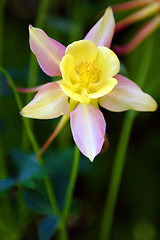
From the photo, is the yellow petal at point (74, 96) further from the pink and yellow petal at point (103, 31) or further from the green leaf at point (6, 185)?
the green leaf at point (6, 185)

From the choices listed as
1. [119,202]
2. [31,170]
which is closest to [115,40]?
[119,202]

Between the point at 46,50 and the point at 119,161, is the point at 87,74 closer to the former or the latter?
the point at 46,50

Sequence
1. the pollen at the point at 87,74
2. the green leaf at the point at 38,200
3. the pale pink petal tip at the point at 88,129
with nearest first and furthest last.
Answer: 1. the pale pink petal tip at the point at 88,129
2. the pollen at the point at 87,74
3. the green leaf at the point at 38,200

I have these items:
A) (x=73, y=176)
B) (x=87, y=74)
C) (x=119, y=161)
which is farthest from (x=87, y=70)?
(x=119, y=161)

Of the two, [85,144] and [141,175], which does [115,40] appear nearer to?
[141,175]

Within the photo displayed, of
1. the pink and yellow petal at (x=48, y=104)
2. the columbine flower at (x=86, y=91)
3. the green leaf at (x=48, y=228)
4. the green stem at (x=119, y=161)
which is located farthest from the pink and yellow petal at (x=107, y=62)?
the green leaf at (x=48, y=228)

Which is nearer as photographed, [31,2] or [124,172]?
[124,172]
